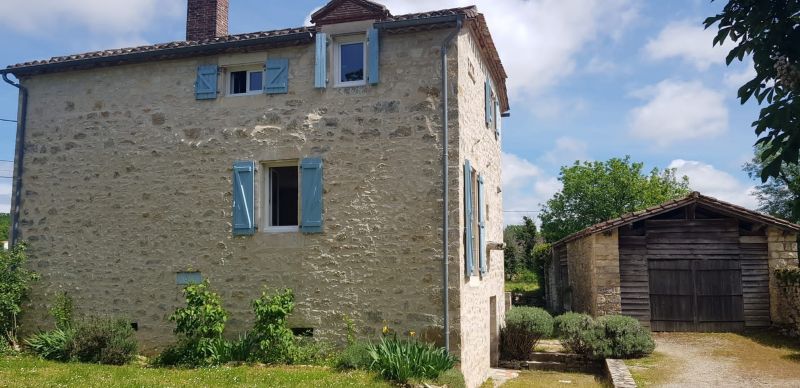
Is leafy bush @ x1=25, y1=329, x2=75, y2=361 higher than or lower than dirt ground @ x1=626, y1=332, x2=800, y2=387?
higher

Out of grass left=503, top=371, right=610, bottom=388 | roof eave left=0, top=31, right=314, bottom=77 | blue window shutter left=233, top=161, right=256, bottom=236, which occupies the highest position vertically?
roof eave left=0, top=31, right=314, bottom=77

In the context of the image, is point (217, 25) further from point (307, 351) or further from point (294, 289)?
point (307, 351)

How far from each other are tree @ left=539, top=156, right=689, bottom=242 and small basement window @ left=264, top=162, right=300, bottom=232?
1016 inches

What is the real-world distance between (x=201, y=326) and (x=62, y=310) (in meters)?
3.17

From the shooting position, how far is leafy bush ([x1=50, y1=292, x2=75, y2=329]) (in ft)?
35.9

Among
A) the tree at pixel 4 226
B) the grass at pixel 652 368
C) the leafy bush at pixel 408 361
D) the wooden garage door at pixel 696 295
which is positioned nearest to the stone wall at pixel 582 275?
the wooden garage door at pixel 696 295

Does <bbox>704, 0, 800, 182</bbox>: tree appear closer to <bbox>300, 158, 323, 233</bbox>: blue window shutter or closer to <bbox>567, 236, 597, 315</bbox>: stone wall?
<bbox>300, 158, 323, 233</bbox>: blue window shutter

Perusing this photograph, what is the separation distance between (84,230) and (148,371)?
3353 millimetres

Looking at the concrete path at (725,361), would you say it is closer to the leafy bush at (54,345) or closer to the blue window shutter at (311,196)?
the blue window shutter at (311,196)

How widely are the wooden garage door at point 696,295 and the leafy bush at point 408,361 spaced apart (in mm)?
8570

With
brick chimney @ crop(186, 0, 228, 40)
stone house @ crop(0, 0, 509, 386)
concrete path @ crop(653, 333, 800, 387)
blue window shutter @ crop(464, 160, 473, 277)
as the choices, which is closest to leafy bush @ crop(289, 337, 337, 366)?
stone house @ crop(0, 0, 509, 386)

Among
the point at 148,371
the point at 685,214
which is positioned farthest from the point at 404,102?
the point at 685,214

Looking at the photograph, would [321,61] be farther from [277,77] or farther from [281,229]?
[281,229]

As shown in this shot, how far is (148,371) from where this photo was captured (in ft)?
30.2
